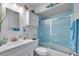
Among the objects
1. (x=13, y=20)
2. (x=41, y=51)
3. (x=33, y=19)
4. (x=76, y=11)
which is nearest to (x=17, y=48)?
(x=41, y=51)

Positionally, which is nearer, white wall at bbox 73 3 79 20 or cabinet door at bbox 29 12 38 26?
white wall at bbox 73 3 79 20

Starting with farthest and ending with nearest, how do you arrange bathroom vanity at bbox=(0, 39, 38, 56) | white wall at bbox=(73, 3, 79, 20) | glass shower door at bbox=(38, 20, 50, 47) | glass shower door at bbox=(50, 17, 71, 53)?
1. glass shower door at bbox=(38, 20, 50, 47)
2. glass shower door at bbox=(50, 17, 71, 53)
3. white wall at bbox=(73, 3, 79, 20)
4. bathroom vanity at bbox=(0, 39, 38, 56)

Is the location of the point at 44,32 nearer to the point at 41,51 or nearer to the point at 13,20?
the point at 41,51

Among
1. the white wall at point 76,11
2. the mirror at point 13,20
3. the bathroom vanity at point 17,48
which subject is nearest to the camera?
the bathroom vanity at point 17,48

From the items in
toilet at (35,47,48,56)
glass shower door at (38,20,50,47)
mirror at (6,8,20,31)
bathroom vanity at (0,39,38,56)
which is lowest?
toilet at (35,47,48,56)

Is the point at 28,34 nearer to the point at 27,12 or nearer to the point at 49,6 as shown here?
the point at 27,12

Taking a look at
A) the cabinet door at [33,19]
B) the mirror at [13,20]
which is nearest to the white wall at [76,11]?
the cabinet door at [33,19]

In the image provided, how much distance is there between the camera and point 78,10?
186cm

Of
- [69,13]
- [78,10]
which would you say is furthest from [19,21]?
[78,10]

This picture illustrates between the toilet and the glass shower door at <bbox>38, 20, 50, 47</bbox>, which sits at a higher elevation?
the glass shower door at <bbox>38, 20, 50, 47</bbox>

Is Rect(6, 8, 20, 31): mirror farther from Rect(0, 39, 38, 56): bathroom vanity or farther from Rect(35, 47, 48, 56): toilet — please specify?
Rect(35, 47, 48, 56): toilet

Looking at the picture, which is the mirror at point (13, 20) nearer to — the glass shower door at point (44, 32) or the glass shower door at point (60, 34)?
the glass shower door at point (44, 32)

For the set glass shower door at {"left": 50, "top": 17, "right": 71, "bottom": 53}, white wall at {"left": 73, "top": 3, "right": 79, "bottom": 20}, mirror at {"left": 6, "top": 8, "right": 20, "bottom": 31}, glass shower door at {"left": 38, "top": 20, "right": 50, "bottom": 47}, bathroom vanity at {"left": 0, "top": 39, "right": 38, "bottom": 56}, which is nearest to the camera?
bathroom vanity at {"left": 0, "top": 39, "right": 38, "bottom": 56}

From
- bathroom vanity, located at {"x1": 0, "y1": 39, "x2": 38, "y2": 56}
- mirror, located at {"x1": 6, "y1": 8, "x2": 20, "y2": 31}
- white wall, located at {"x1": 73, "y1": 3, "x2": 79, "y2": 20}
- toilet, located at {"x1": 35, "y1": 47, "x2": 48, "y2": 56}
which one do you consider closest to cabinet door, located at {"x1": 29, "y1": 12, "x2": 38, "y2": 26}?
mirror, located at {"x1": 6, "y1": 8, "x2": 20, "y2": 31}
